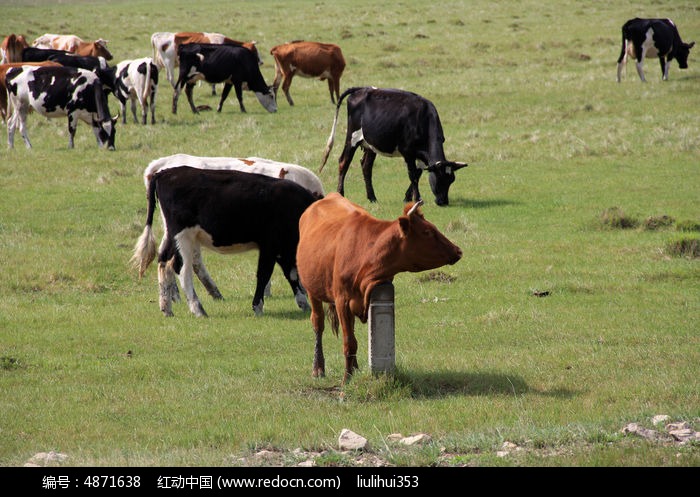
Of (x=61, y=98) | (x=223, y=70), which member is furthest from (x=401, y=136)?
(x=223, y=70)

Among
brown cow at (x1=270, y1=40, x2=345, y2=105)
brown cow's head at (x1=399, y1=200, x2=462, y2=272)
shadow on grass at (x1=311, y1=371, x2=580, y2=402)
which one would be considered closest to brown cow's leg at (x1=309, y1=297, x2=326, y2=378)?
shadow on grass at (x1=311, y1=371, x2=580, y2=402)

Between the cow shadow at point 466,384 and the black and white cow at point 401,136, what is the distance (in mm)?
8648

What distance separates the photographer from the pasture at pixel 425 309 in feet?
24.4

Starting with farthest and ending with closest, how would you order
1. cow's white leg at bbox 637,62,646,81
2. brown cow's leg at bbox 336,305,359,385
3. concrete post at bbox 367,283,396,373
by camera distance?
1. cow's white leg at bbox 637,62,646,81
2. brown cow's leg at bbox 336,305,359,385
3. concrete post at bbox 367,283,396,373

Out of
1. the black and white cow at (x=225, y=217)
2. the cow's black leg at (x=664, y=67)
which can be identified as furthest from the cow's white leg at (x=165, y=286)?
the cow's black leg at (x=664, y=67)

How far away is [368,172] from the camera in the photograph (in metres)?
18.4

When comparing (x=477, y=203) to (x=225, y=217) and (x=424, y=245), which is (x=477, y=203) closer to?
(x=225, y=217)

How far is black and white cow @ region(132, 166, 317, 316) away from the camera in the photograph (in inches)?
461

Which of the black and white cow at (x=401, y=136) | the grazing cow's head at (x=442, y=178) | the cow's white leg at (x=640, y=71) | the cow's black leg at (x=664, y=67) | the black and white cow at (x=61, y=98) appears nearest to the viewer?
the grazing cow's head at (x=442, y=178)

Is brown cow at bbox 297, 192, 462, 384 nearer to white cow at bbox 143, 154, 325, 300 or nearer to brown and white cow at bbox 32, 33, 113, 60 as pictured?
white cow at bbox 143, 154, 325, 300

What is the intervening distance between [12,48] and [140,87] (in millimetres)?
6923

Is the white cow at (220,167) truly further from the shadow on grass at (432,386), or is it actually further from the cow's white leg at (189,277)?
the shadow on grass at (432,386)

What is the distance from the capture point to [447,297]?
1250 cm

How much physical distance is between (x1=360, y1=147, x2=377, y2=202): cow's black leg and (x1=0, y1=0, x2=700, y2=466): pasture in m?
0.24
